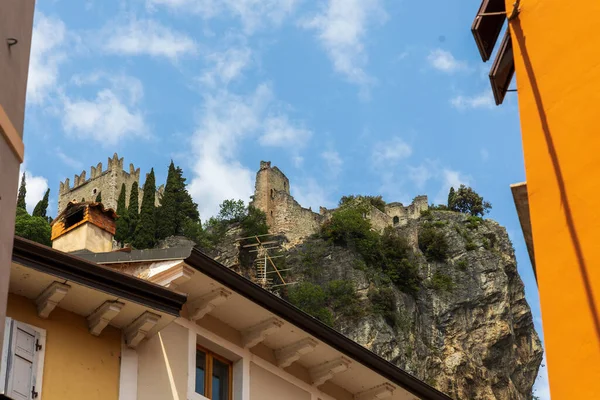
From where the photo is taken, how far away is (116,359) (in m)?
11.8

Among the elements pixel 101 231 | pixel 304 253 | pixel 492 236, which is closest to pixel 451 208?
pixel 492 236

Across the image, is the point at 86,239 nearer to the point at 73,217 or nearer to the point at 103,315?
the point at 73,217

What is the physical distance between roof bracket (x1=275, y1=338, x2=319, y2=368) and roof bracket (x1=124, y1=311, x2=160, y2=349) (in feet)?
8.98

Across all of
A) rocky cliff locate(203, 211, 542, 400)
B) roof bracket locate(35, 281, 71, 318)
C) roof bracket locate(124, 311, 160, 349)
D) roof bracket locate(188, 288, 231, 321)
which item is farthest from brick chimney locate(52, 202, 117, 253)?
rocky cliff locate(203, 211, 542, 400)

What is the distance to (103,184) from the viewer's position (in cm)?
10938

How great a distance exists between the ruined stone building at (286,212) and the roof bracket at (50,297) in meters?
72.9

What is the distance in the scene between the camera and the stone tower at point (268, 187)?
288 feet

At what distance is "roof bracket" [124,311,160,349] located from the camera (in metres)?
11.8

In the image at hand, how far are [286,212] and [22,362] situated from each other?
76.5m

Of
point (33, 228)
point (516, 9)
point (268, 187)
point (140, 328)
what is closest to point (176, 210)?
point (268, 187)

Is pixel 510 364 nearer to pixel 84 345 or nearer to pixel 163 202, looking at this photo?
pixel 163 202

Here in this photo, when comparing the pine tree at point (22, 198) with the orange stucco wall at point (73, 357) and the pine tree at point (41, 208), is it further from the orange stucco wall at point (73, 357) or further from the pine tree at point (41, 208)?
the orange stucco wall at point (73, 357)

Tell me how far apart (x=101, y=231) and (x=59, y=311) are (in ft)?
11.3

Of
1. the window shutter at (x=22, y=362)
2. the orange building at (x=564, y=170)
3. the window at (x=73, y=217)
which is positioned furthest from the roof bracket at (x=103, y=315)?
the orange building at (x=564, y=170)
